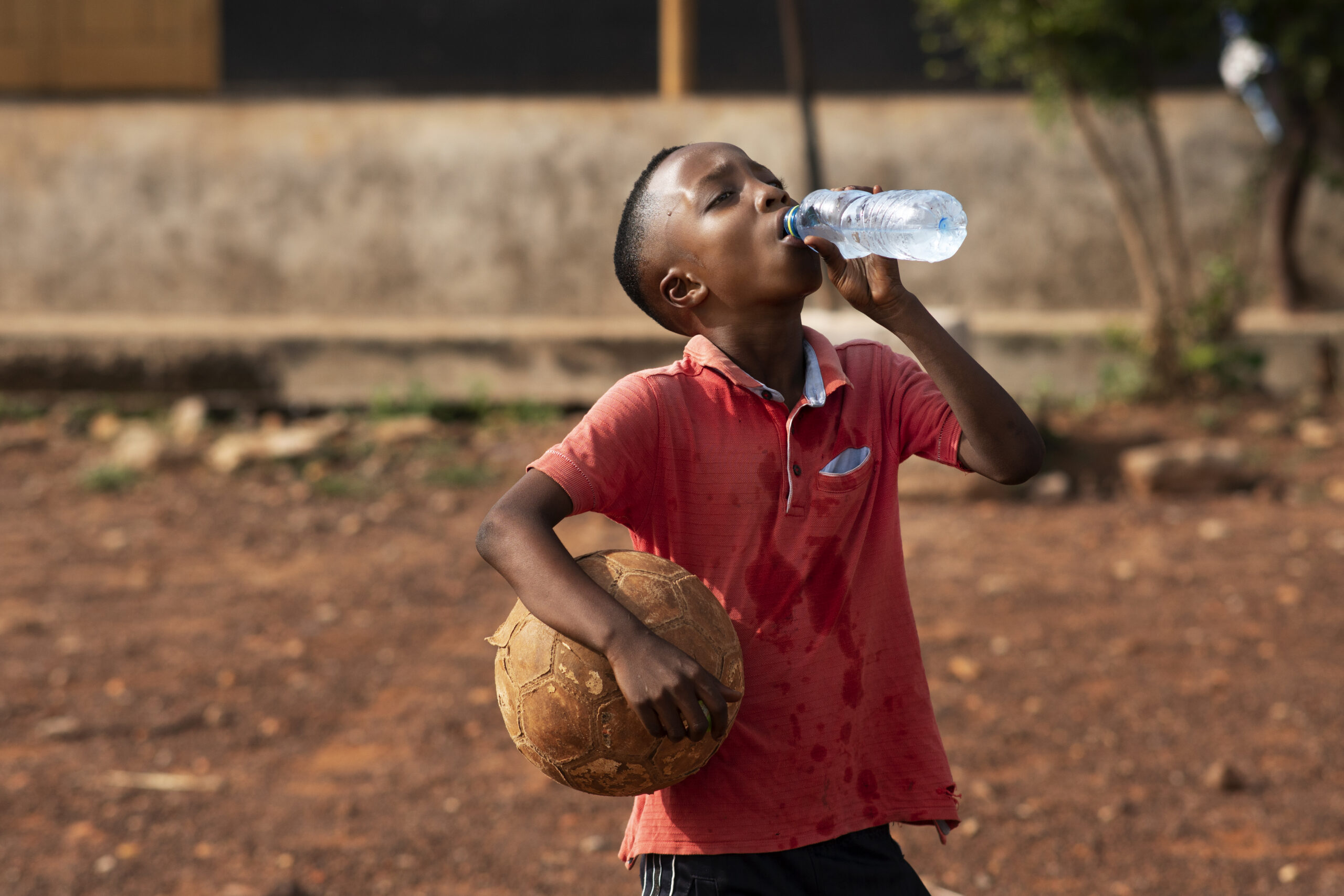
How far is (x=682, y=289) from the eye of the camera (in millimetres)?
1904

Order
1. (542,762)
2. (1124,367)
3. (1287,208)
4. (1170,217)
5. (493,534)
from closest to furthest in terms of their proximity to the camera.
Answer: (493,534) < (542,762) < (1170,217) < (1287,208) < (1124,367)

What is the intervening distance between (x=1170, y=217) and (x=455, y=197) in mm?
4205

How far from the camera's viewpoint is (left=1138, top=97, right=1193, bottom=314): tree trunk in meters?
7.22

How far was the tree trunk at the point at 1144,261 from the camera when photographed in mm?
7195

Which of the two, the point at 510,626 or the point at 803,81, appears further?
the point at 803,81

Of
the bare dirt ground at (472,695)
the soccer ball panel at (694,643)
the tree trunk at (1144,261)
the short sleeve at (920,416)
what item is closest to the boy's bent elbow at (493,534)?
the soccer ball panel at (694,643)

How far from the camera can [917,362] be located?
1.99 m

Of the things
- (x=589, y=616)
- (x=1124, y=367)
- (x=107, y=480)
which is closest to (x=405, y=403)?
(x=107, y=480)

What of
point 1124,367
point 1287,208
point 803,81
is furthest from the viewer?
point 1124,367

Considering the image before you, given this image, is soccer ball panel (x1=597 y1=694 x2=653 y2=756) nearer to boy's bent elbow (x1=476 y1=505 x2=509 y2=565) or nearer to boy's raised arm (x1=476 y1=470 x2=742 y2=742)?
boy's raised arm (x1=476 y1=470 x2=742 y2=742)

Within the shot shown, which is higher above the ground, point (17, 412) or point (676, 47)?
point (676, 47)

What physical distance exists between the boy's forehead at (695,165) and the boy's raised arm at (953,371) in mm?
172

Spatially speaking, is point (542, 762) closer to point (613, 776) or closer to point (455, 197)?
point (613, 776)

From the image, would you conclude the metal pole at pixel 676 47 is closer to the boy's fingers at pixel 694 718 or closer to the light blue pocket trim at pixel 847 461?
the light blue pocket trim at pixel 847 461
